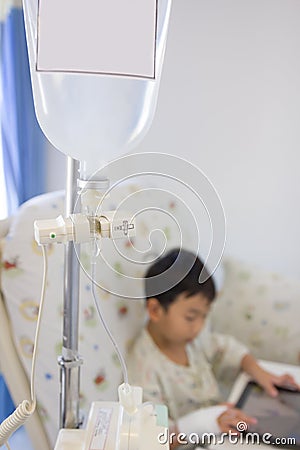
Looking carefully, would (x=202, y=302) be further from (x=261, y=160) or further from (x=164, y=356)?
(x=261, y=160)

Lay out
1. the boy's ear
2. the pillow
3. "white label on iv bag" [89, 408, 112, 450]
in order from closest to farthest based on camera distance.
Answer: "white label on iv bag" [89, 408, 112, 450]
the boy's ear
the pillow

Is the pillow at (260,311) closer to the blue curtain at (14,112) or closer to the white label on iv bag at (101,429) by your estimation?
the blue curtain at (14,112)

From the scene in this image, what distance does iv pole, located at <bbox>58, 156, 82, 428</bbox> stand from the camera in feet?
2.66

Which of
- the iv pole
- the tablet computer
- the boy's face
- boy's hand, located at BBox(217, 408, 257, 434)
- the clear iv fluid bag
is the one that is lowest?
the tablet computer

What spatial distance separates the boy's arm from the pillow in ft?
0.61

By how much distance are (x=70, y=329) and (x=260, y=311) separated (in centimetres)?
107

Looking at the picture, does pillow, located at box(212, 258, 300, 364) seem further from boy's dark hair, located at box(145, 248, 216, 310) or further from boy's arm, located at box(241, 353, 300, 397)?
boy's dark hair, located at box(145, 248, 216, 310)

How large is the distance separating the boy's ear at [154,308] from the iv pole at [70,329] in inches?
26.2

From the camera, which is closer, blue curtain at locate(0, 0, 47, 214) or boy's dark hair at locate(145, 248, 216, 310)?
boy's dark hair at locate(145, 248, 216, 310)

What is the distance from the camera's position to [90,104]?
28.7 inches

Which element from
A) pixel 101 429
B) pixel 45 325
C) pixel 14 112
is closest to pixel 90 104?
pixel 101 429

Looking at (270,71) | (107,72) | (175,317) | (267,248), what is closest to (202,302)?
(175,317)

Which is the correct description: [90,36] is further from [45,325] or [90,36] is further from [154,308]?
[154,308]

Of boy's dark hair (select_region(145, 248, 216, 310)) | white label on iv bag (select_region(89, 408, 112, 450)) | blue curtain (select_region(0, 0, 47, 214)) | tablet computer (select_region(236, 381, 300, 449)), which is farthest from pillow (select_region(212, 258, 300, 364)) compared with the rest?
white label on iv bag (select_region(89, 408, 112, 450))
